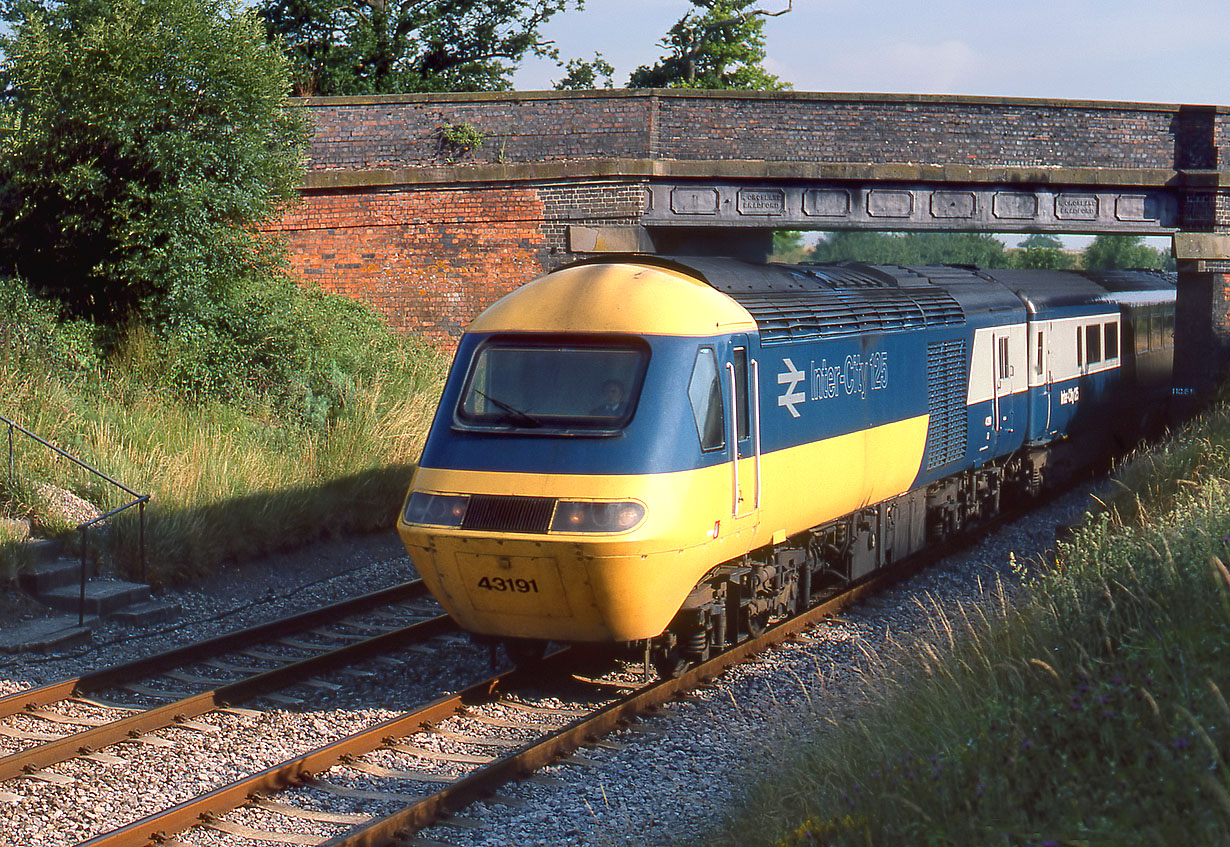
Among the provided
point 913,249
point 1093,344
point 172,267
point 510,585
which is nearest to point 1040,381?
point 1093,344

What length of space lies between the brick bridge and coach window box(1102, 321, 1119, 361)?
114 centimetres

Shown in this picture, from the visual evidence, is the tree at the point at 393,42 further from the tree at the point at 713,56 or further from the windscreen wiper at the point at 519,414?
the windscreen wiper at the point at 519,414

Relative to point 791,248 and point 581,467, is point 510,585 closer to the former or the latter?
point 581,467

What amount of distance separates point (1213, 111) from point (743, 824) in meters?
18.0

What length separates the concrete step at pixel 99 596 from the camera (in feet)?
34.9

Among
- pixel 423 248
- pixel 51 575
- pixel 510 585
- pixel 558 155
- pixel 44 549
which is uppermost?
pixel 558 155

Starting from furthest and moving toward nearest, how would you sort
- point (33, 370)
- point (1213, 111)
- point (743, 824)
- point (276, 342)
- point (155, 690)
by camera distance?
point (1213, 111) < point (276, 342) < point (33, 370) < point (155, 690) < point (743, 824)

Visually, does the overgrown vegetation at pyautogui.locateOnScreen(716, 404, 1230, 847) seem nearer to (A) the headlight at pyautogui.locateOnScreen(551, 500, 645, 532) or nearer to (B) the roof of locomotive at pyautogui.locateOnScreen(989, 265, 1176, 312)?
(A) the headlight at pyautogui.locateOnScreen(551, 500, 645, 532)

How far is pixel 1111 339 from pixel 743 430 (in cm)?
1331

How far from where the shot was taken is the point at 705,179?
64.3 ft

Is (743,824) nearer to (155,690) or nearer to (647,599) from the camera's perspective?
(647,599)

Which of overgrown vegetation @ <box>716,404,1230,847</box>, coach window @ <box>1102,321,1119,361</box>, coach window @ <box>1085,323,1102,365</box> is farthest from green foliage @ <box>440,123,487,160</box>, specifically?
overgrown vegetation @ <box>716,404,1230,847</box>

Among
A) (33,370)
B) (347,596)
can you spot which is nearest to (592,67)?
(33,370)

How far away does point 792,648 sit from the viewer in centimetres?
991
